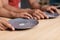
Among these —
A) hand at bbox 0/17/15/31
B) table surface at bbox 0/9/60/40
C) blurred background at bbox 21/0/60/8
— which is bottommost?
blurred background at bbox 21/0/60/8

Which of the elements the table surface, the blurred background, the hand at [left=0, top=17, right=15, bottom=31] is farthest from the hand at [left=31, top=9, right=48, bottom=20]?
the blurred background

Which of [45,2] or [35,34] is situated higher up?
[35,34]

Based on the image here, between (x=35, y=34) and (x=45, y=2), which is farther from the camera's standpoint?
(x=45, y=2)

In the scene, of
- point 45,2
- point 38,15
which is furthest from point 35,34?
point 45,2

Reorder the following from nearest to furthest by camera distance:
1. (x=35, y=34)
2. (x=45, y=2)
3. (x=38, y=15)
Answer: (x=35, y=34) < (x=38, y=15) < (x=45, y=2)

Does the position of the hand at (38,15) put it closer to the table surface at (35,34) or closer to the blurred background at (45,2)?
the table surface at (35,34)

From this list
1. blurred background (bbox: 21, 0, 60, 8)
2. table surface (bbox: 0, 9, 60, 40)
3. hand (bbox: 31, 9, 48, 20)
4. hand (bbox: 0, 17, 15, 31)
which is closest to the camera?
table surface (bbox: 0, 9, 60, 40)

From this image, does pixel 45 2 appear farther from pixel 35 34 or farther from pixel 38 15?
pixel 35 34

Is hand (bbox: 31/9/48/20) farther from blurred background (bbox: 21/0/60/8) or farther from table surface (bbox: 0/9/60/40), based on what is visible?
blurred background (bbox: 21/0/60/8)

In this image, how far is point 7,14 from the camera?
4.74 ft

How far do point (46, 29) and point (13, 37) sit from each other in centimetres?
26

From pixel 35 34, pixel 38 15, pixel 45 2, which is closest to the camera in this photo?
pixel 35 34

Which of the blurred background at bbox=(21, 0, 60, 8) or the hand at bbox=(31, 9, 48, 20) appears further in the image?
the blurred background at bbox=(21, 0, 60, 8)

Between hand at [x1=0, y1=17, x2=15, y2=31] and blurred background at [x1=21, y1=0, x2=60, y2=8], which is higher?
hand at [x1=0, y1=17, x2=15, y2=31]
